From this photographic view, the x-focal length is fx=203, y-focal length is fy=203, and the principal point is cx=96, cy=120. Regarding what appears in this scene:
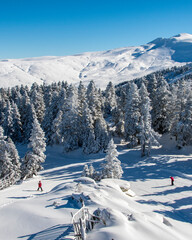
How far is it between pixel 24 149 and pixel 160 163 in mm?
33833

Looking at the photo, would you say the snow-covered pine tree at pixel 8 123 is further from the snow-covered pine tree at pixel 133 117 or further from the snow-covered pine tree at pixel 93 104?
the snow-covered pine tree at pixel 133 117

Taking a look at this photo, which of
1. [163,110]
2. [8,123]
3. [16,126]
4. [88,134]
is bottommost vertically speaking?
[88,134]

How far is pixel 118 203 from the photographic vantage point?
12.9 m

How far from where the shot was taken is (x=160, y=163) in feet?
113

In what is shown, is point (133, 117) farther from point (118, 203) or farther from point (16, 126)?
point (16, 126)

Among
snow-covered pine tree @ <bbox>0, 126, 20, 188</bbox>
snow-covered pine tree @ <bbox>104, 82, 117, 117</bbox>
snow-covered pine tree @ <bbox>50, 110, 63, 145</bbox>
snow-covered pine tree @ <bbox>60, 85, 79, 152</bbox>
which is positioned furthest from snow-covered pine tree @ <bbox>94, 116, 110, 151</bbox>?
snow-covered pine tree @ <bbox>104, 82, 117, 117</bbox>

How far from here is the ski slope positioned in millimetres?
9195

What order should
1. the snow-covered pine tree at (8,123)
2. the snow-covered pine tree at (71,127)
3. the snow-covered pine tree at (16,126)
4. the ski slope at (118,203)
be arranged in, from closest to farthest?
the ski slope at (118,203) → the snow-covered pine tree at (71,127) → the snow-covered pine tree at (8,123) → the snow-covered pine tree at (16,126)

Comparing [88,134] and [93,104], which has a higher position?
[93,104]

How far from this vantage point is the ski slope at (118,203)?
920cm

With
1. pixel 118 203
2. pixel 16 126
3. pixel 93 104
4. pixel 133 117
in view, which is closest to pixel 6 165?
pixel 118 203

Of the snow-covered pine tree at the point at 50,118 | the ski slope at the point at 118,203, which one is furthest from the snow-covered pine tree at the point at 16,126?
the ski slope at the point at 118,203

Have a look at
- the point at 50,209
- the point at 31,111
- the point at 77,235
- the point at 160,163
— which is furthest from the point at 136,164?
the point at 31,111

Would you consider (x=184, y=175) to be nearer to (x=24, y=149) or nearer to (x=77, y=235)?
(x=77, y=235)
